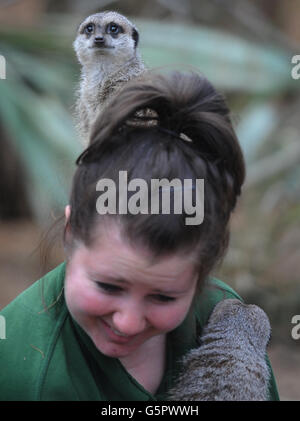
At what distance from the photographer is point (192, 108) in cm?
142

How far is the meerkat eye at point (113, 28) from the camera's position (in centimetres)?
214

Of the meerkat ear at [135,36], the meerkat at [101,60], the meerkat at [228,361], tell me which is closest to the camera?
the meerkat at [228,361]

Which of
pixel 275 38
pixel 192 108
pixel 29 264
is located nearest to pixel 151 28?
pixel 275 38

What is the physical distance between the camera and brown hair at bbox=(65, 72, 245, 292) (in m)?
1.34

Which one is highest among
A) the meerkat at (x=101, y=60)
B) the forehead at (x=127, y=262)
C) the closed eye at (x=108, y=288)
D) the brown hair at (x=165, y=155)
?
the meerkat at (x=101, y=60)

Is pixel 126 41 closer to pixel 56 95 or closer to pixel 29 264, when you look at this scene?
pixel 56 95

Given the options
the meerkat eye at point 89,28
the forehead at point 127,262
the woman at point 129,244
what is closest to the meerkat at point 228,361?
the woman at point 129,244

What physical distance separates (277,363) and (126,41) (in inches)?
113

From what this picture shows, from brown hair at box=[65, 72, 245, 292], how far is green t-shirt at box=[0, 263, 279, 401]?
226 mm

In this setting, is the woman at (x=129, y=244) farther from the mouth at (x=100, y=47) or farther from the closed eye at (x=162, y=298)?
the mouth at (x=100, y=47)

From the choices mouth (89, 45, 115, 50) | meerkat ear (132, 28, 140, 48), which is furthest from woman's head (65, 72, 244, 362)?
meerkat ear (132, 28, 140, 48)

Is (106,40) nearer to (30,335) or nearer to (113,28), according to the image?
(113,28)

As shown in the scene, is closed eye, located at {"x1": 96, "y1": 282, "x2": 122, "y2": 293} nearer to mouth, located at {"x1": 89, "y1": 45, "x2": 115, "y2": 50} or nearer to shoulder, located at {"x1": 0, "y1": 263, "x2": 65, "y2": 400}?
shoulder, located at {"x1": 0, "y1": 263, "x2": 65, "y2": 400}

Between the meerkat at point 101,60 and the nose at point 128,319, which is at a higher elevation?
the meerkat at point 101,60
